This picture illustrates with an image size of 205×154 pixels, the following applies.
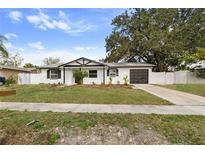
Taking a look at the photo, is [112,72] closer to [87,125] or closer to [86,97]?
[86,97]

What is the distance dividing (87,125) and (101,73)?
69.1 feet

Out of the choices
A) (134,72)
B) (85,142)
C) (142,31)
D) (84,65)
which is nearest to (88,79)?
(84,65)

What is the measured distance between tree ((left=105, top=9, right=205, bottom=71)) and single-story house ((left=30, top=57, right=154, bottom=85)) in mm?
3773

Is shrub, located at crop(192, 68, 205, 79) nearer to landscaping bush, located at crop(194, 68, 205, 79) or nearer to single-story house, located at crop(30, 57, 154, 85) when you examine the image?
landscaping bush, located at crop(194, 68, 205, 79)

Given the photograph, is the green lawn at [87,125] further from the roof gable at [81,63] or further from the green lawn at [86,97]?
the roof gable at [81,63]

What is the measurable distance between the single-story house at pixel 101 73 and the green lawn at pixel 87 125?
19622 mm

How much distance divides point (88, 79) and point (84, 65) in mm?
1828

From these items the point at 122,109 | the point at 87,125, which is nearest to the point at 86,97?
the point at 122,109

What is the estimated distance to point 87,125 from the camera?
18.8 ft

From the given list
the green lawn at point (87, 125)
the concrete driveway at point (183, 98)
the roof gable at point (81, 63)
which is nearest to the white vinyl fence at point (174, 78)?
the roof gable at point (81, 63)

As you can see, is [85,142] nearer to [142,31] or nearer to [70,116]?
[70,116]

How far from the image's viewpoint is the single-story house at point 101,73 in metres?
26.4

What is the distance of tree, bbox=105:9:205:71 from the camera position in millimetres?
28406

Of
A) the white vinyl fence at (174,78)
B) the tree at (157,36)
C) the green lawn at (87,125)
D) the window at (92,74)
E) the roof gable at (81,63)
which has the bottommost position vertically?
the green lawn at (87,125)
